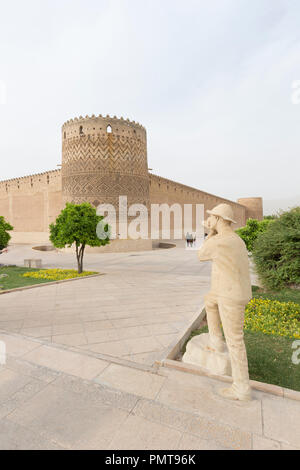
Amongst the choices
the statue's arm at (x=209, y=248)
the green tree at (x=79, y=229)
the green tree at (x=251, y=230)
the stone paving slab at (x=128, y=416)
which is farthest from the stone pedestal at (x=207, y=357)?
the green tree at (x=251, y=230)

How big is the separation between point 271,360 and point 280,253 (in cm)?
415

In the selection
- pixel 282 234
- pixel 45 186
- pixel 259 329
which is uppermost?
pixel 45 186

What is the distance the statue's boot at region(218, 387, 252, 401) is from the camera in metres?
2.24

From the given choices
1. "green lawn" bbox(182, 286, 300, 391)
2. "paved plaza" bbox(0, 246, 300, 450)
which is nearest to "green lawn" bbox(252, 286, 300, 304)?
"green lawn" bbox(182, 286, 300, 391)

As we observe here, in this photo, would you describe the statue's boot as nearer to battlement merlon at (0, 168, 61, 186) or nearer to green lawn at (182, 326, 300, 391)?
green lawn at (182, 326, 300, 391)

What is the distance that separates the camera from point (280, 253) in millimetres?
6562

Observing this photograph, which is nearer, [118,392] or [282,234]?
[118,392]

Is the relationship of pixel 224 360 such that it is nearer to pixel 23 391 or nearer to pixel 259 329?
pixel 259 329

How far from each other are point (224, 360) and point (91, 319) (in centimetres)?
263

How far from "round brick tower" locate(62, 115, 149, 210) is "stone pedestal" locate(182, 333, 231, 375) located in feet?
54.1

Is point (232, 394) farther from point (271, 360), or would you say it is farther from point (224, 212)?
point (224, 212)

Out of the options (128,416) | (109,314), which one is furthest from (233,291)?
(109,314)
